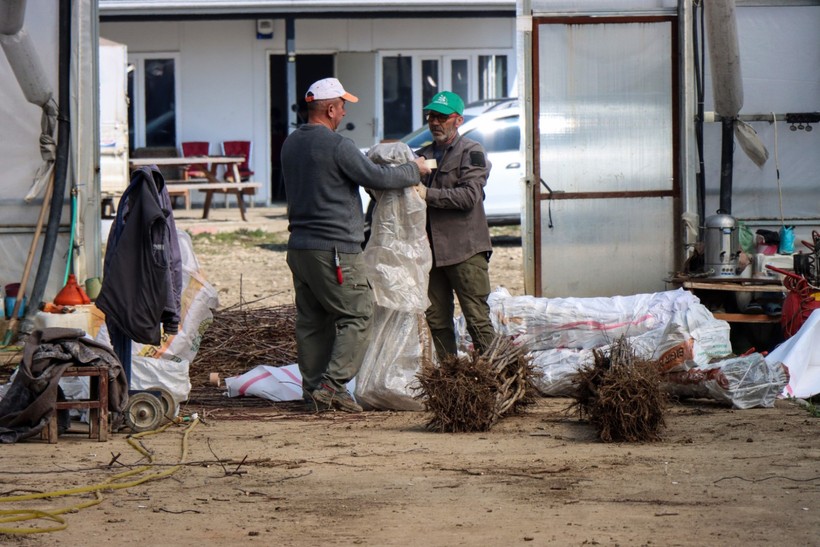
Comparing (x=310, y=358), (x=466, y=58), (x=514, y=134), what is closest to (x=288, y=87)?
(x=466, y=58)

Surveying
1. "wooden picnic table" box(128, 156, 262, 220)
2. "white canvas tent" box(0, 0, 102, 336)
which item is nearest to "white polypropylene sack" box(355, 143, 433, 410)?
"white canvas tent" box(0, 0, 102, 336)

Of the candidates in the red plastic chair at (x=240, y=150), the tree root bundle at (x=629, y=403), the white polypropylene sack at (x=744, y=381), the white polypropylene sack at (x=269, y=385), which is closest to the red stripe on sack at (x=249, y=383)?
the white polypropylene sack at (x=269, y=385)

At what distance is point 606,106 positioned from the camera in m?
10.9

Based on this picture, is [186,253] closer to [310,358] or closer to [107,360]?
[310,358]

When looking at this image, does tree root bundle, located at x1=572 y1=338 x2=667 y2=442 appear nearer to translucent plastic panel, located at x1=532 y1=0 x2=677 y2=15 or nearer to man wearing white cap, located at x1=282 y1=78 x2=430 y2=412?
man wearing white cap, located at x1=282 y1=78 x2=430 y2=412

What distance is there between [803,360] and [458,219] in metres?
2.47

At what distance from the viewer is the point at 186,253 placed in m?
9.62

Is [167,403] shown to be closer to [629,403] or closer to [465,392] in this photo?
[465,392]

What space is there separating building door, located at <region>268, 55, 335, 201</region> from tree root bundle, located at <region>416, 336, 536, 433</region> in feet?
56.3

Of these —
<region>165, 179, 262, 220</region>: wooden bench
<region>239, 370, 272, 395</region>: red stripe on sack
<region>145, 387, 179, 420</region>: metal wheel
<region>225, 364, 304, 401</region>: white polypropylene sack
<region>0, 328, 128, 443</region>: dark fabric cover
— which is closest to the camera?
<region>0, 328, 128, 443</region>: dark fabric cover

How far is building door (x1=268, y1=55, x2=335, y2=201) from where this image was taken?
24641mm

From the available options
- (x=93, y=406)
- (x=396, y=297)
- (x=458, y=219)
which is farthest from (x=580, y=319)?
(x=93, y=406)

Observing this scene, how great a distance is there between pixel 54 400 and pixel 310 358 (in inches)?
71.8

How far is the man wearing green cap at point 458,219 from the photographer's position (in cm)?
793
